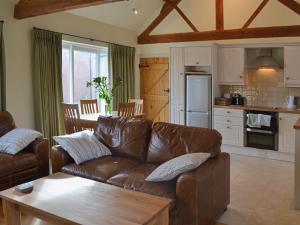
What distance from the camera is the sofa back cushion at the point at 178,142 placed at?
3156 millimetres

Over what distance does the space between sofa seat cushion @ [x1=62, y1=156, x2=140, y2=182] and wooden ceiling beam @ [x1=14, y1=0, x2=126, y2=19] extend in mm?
2094

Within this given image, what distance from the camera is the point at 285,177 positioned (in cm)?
446

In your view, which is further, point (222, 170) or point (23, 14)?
point (23, 14)

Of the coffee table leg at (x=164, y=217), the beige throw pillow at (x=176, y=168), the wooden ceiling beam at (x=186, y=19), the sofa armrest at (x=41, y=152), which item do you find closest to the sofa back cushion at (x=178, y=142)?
the beige throw pillow at (x=176, y=168)

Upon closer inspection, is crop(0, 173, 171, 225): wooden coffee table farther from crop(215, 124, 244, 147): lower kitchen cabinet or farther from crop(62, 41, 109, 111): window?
crop(215, 124, 244, 147): lower kitchen cabinet

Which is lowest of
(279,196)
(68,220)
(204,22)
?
(279,196)

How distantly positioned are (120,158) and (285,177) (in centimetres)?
250

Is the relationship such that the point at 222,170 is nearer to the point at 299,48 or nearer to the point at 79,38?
the point at 299,48

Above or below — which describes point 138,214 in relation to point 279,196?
above

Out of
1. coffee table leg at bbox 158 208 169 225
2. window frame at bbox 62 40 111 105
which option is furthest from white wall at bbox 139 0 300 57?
coffee table leg at bbox 158 208 169 225

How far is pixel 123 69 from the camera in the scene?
7082 millimetres

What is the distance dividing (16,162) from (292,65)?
4.71 m

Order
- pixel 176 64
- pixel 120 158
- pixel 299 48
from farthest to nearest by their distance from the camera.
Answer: pixel 176 64 < pixel 299 48 < pixel 120 158

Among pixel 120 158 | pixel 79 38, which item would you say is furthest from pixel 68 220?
pixel 79 38
